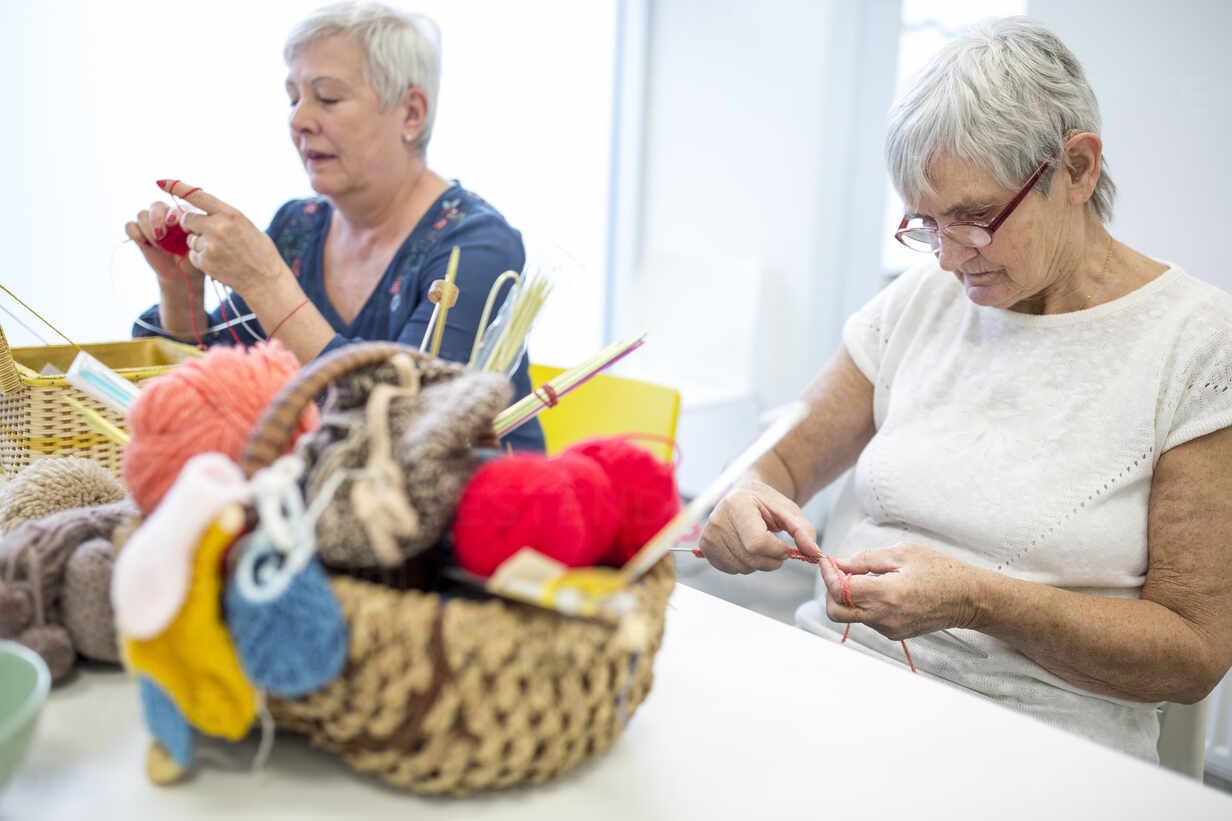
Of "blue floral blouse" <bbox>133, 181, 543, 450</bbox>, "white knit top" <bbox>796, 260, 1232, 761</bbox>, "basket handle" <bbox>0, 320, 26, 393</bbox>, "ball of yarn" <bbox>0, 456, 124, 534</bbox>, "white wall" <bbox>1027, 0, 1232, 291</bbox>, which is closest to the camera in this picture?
"ball of yarn" <bbox>0, 456, 124, 534</bbox>

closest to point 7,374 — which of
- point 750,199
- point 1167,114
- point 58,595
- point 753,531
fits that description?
point 58,595

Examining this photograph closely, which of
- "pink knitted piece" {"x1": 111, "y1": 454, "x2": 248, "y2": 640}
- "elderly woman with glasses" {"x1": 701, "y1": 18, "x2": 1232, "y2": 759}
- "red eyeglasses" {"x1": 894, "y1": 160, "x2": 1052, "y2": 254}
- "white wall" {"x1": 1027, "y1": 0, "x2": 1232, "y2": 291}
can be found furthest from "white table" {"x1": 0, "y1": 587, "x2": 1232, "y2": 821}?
"white wall" {"x1": 1027, "y1": 0, "x2": 1232, "y2": 291}

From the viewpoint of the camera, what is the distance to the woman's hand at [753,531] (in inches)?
37.8

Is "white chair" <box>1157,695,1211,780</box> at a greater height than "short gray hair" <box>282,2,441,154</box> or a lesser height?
lesser

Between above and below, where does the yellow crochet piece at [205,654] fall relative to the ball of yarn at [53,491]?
above

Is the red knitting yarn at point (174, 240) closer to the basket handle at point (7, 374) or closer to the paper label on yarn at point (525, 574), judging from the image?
the basket handle at point (7, 374)

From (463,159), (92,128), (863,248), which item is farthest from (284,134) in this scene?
(863,248)

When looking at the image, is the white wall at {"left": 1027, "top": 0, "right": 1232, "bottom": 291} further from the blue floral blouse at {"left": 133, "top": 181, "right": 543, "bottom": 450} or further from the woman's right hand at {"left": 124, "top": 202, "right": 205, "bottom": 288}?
the woman's right hand at {"left": 124, "top": 202, "right": 205, "bottom": 288}

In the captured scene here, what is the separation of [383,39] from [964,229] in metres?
0.94

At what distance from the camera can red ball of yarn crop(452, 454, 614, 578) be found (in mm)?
456

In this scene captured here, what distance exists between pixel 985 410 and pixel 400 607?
2.86 feet

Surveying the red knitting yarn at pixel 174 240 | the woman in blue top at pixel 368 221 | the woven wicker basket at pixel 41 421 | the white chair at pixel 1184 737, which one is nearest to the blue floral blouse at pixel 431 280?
the woman in blue top at pixel 368 221

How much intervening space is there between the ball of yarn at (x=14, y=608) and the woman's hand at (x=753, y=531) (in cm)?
67

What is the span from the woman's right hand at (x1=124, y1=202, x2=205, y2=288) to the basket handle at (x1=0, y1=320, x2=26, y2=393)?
1.30 ft
